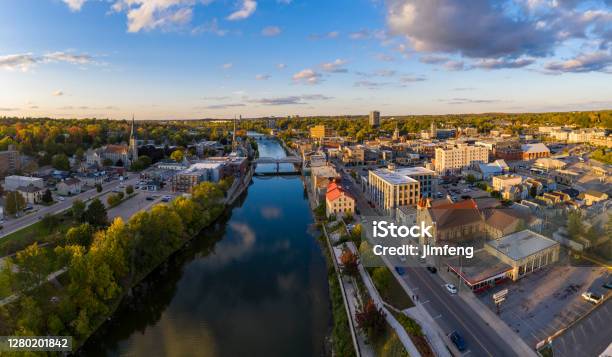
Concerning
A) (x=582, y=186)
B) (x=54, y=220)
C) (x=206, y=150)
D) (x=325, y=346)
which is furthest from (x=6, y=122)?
(x=582, y=186)

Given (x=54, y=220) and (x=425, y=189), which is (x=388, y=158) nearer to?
(x=425, y=189)

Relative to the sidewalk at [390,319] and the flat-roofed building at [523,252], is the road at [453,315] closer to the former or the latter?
the sidewalk at [390,319]

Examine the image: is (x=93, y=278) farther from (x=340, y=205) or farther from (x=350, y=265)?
(x=340, y=205)

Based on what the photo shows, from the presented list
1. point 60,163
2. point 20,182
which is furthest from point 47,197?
point 60,163

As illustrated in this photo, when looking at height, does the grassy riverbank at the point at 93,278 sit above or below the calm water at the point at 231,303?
above

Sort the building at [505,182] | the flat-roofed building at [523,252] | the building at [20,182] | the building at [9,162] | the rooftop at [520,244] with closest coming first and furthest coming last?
1. the flat-roofed building at [523,252]
2. the rooftop at [520,244]
3. the building at [505,182]
4. the building at [20,182]
5. the building at [9,162]

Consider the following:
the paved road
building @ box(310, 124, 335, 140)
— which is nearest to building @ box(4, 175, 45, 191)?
the paved road

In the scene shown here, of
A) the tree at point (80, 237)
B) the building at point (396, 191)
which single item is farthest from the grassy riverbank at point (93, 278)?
the building at point (396, 191)
